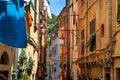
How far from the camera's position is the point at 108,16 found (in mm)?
17859

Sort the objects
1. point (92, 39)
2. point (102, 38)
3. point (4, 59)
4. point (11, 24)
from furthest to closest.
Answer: point (92, 39), point (102, 38), point (4, 59), point (11, 24)

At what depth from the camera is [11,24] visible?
10.5m

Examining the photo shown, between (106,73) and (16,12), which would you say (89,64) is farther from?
(16,12)

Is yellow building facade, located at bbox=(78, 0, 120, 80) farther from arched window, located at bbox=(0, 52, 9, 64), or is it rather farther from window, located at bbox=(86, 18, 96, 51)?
arched window, located at bbox=(0, 52, 9, 64)

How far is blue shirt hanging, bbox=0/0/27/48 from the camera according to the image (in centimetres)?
1023

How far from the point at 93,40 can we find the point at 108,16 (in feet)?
17.0

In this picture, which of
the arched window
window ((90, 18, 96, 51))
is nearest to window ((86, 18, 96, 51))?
window ((90, 18, 96, 51))

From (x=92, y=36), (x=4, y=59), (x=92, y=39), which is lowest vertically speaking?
(x=4, y=59)

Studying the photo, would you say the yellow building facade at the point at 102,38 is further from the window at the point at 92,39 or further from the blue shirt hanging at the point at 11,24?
the blue shirt hanging at the point at 11,24

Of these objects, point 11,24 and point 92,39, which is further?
point 92,39

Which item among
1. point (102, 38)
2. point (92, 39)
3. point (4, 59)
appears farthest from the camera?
point (92, 39)

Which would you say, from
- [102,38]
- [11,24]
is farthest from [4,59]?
[102,38]

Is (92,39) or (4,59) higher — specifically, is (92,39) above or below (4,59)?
above

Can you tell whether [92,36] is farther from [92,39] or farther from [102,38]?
[102,38]
